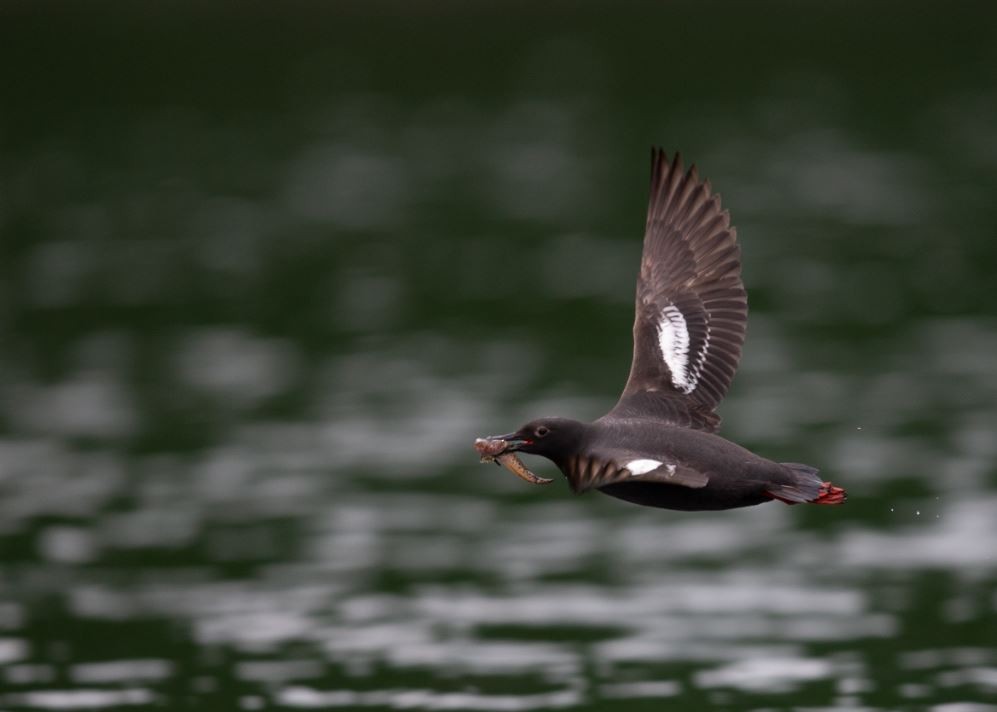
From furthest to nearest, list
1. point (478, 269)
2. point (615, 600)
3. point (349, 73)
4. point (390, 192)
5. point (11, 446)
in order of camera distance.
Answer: point (349, 73), point (390, 192), point (478, 269), point (11, 446), point (615, 600)

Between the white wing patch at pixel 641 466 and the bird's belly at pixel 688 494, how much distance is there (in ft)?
0.78

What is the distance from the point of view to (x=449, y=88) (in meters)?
34.2

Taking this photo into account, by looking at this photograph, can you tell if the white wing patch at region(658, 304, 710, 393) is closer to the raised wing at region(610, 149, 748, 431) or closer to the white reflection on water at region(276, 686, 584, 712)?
the raised wing at region(610, 149, 748, 431)

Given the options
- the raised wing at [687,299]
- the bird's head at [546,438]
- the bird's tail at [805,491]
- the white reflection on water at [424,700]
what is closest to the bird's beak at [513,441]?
the bird's head at [546,438]

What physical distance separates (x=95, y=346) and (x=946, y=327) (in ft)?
31.5

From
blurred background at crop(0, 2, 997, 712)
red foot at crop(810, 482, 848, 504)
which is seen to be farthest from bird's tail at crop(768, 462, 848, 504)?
blurred background at crop(0, 2, 997, 712)

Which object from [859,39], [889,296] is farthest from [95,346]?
[859,39]

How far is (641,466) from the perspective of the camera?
27.6 ft

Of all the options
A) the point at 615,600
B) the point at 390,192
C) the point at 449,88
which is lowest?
the point at 615,600

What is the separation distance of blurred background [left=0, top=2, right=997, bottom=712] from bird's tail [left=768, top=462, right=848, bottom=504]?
14.8ft

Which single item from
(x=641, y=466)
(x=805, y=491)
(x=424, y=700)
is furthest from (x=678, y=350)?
(x=424, y=700)

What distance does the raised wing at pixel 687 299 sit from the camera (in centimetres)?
1049

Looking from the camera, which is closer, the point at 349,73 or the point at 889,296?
the point at 889,296

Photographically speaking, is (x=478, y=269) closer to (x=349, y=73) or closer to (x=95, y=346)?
(x=95, y=346)
